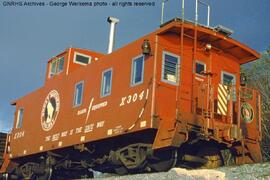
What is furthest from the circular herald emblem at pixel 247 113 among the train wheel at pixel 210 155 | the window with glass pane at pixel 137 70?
the window with glass pane at pixel 137 70

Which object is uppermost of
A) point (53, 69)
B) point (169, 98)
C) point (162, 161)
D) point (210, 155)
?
point (53, 69)

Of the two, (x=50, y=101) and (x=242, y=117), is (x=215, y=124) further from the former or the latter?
(x=50, y=101)

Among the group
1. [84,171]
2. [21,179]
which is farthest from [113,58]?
[21,179]

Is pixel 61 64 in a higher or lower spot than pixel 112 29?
lower

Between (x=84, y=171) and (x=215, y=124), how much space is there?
7183 mm

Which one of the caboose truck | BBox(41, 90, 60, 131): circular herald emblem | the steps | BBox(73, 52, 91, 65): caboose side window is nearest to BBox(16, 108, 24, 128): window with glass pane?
the steps

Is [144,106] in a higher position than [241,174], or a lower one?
higher

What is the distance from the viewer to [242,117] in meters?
11.3

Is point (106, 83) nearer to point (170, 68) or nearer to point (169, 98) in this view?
point (170, 68)

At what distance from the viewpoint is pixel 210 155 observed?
11.3 metres

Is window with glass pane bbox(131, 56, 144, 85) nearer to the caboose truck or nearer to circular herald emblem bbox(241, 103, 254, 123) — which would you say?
the caboose truck

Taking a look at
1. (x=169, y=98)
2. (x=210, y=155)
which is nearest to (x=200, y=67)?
(x=169, y=98)

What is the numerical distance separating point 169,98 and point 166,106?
234 millimetres

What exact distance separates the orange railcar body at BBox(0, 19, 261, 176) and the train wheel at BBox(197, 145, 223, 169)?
2.01 ft
